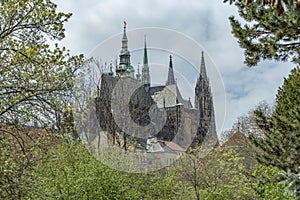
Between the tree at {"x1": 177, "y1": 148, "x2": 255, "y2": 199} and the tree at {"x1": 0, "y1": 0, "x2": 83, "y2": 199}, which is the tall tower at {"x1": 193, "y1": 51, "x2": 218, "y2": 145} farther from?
the tree at {"x1": 0, "y1": 0, "x2": 83, "y2": 199}

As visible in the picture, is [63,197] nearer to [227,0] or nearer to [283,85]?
[283,85]

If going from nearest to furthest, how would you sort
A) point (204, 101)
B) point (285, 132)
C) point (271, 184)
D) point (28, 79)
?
point (28, 79) < point (285, 132) < point (271, 184) < point (204, 101)

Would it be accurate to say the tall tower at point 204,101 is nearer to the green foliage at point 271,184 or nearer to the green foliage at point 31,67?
the green foliage at point 271,184

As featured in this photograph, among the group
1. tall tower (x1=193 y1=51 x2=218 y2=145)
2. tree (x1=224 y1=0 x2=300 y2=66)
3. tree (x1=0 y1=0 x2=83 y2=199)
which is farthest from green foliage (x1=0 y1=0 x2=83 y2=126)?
tall tower (x1=193 y1=51 x2=218 y2=145)

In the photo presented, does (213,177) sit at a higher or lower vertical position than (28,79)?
lower

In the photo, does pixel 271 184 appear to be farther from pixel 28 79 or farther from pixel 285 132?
pixel 28 79

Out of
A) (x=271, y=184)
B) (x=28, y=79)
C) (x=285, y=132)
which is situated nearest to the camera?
(x=28, y=79)

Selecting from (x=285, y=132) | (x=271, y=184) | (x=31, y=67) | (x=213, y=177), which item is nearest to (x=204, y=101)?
(x=213, y=177)

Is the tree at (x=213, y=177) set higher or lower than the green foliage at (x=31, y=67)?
lower

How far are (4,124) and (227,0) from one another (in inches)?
164

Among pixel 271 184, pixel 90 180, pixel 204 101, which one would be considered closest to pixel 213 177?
pixel 90 180

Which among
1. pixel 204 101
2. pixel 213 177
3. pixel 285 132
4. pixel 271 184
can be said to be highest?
pixel 204 101

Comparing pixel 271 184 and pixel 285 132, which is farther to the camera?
pixel 271 184

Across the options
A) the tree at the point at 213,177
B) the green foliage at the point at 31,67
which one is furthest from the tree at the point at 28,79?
the tree at the point at 213,177
